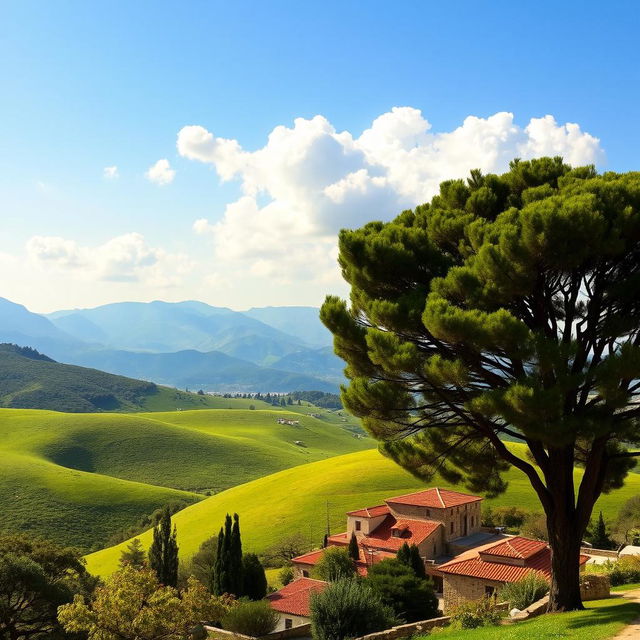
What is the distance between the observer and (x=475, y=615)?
1967cm

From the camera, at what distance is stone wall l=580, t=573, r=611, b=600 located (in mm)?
21219

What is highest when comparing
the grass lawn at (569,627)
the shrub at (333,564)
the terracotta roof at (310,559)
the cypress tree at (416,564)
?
the grass lawn at (569,627)

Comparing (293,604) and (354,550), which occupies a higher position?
(354,550)

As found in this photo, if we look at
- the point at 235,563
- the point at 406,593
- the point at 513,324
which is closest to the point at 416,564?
the point at 406,593

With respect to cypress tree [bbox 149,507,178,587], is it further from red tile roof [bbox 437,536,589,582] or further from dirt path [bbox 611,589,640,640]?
dirt path [bbox 611,589,640,640]

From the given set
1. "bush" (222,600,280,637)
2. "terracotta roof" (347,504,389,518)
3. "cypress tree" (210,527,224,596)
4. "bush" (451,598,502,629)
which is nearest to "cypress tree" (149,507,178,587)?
"cypress tree" (210,527,224,596)

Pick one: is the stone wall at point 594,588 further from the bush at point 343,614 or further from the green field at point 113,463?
the green field at point 113,463

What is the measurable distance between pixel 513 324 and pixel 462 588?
23.5 meters

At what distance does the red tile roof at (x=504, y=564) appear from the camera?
3253 cm

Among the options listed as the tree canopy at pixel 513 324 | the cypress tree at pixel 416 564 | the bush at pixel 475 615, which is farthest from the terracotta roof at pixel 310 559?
the tree canopy at pixel 513 324

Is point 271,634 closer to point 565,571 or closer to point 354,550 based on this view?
point 354,550

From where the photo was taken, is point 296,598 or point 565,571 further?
point 296,598

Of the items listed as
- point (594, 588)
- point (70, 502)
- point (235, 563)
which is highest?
point (594, 588)

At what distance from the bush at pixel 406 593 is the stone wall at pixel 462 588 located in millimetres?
996
